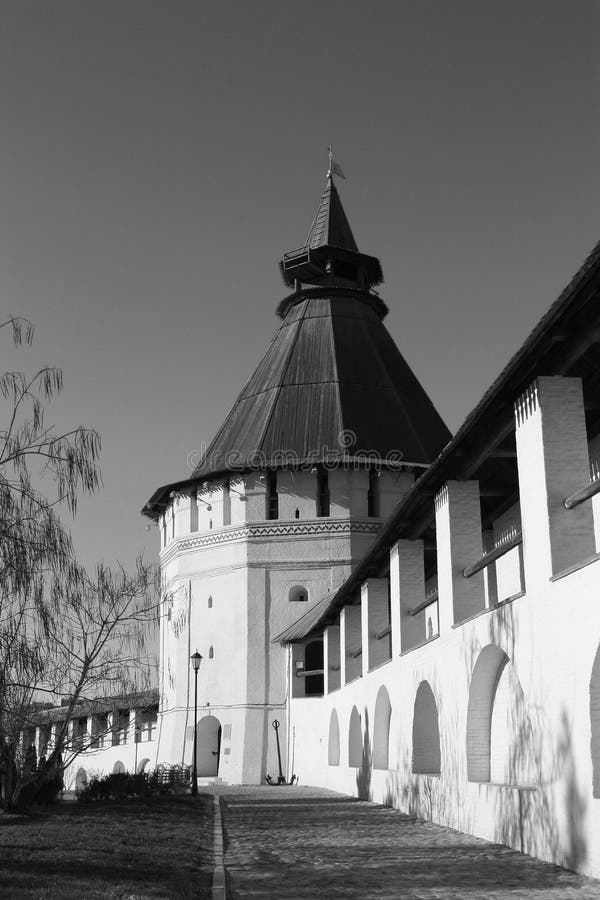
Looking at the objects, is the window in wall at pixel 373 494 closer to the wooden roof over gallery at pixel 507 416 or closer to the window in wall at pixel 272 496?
the window in wall at pixel 272 496

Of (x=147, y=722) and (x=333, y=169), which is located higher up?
(x=333, y=169)

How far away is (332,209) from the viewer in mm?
49469

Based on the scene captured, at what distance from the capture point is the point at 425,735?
1809 cm

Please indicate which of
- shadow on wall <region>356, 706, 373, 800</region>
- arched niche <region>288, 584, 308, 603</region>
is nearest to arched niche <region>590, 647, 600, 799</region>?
shadow on wall <region>356, 706, 373, 800</region>

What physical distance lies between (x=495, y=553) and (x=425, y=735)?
615 cm

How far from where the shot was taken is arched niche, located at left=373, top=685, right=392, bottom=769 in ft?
72.1

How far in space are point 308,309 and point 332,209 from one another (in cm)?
722

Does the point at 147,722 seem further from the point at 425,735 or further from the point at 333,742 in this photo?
the point at 425,735

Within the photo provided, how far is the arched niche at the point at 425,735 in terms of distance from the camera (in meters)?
17.9

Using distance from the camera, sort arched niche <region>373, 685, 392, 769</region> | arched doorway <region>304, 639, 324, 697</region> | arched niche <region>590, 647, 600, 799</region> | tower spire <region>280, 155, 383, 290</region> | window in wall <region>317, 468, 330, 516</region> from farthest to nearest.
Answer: tower spire <region>280, 155, 383, 290</region>, window in wall <region>317, 468, 330, 516</region>, arched doorway <region>304, 639, 324, 697</region>, arched niche <region>373, 685, 392, 769</region>, arched niche <region>590, 647, 600, 799</region>

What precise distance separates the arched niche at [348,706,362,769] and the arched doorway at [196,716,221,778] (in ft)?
42.9

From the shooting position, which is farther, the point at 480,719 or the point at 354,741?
the point at 354,741

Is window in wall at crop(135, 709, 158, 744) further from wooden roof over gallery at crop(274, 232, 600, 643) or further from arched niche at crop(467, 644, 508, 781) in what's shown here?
arched niche at crop(467, 644, 508, 781)

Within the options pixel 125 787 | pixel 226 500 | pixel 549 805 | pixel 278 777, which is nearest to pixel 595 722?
pixel 549 805
